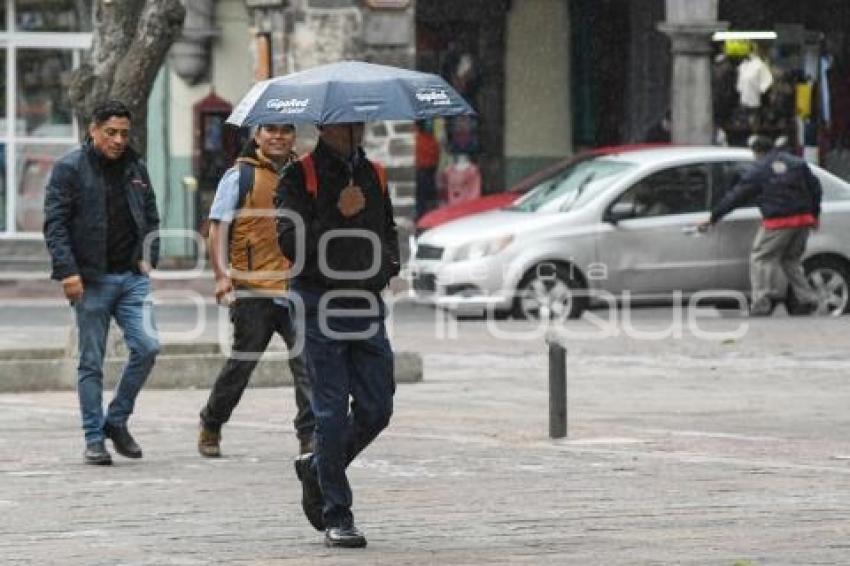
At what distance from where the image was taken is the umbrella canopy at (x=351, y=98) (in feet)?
35.6

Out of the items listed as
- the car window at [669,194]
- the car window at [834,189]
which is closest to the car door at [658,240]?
the car window at [669,194]

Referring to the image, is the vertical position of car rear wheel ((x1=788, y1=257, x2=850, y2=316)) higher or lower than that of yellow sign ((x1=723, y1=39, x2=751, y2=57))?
lower

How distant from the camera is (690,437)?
1538 centimetres

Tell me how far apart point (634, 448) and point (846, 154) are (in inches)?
807

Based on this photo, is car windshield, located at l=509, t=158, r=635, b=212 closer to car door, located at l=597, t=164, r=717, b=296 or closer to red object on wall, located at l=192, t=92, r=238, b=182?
car door, located at l=597, t=164, r=717, b=296

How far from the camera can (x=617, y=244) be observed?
2484cm

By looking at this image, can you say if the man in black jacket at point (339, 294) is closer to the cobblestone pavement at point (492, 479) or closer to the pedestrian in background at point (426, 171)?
the cobblestone pavement at point (492, 479)

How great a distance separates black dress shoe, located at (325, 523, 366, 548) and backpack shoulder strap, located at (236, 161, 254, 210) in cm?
331

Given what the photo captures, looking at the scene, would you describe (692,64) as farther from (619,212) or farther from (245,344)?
(245,344)

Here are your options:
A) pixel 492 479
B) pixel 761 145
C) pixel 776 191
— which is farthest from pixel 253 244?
pixel 761 145


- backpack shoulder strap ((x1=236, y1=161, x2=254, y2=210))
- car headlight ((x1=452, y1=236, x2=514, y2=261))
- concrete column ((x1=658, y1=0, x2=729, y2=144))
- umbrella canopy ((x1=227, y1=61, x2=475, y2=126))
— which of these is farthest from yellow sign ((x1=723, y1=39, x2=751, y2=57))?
umbrella canopy ((x1=227, y1=61, x2=475, y2=126))

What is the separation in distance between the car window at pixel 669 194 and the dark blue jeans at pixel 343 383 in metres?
14.1

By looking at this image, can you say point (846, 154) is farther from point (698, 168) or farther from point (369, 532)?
point (369, 532)

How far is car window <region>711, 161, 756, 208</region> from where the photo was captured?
25.4 metres
